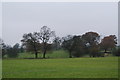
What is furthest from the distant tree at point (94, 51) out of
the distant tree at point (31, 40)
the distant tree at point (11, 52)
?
the distant tree at point (11, 52)

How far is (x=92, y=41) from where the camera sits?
73.1 metres

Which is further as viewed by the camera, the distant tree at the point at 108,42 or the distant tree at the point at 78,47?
the distant tree at the point at 108,42

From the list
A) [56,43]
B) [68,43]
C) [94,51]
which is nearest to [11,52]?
[56,43]

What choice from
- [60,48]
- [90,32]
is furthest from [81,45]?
[90,32]

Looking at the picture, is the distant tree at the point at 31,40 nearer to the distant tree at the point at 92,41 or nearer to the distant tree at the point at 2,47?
the distant tree at the point at 2,47

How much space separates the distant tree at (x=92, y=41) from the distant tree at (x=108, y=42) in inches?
74.8

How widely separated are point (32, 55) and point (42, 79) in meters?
55.1

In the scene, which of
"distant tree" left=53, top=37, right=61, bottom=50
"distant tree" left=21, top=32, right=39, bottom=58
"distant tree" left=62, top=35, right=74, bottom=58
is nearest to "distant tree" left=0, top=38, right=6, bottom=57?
"distant tree" left=21, top=32, right=39, bottom=58

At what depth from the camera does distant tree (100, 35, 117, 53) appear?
230 ft

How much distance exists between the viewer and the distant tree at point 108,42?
7025 cm

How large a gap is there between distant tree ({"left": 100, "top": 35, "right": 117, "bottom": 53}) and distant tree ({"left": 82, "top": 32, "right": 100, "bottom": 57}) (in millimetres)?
1901

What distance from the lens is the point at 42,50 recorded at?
64.4 meters

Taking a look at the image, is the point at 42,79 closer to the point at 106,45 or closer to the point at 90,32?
the point at 106,45

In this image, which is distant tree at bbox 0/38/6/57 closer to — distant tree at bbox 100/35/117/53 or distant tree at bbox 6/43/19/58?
distant tree at bbox 6/43/19/58
